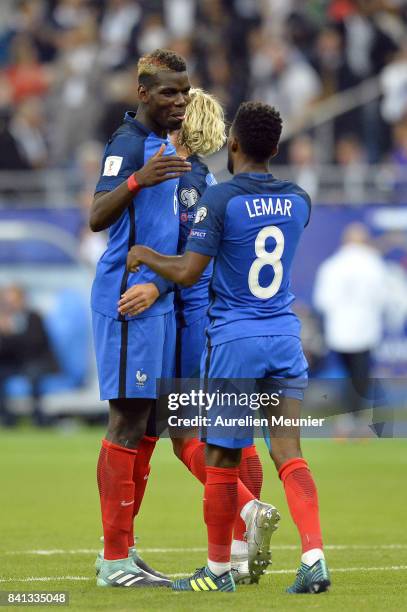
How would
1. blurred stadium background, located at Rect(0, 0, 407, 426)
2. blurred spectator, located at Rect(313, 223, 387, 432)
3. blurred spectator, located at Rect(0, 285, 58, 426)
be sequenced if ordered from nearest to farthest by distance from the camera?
blurred spectator, located at Rect(313, 223, 387, 432) < blurred spectator, located at Rect(0, 285, 58, 426) < blurred stadium background, located at Rect(0, 0, 407, 426)

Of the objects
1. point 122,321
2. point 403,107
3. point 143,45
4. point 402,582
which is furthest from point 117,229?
point 143,45

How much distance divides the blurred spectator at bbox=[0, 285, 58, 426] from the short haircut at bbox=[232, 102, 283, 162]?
12.0m

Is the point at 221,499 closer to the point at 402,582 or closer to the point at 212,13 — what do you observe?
the point at 402,582

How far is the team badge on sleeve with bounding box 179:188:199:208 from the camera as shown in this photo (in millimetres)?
7594

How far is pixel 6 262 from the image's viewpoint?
1928 cm

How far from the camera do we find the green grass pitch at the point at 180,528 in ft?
21.5

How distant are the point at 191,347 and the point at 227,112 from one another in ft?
38.4

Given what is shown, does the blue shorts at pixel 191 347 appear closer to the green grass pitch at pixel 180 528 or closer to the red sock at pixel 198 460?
the red sock at pixel 198 460

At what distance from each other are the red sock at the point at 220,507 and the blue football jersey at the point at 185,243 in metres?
1.19

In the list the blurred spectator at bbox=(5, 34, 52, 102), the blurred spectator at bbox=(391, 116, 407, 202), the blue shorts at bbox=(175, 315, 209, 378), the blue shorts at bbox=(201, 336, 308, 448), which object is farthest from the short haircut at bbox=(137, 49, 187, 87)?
the blurred spectator at bbox=(5, 34, 52, 102)

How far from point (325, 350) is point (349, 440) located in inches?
68.0

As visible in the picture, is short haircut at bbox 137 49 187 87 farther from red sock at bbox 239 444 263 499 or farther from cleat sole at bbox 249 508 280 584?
cleat sole at bbox 249 508 280 584

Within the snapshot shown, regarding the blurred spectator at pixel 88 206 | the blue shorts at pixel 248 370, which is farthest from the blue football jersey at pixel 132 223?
the blurred spectator at pixel 88 206

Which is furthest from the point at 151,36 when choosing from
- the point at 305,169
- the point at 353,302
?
the point at 353,302
